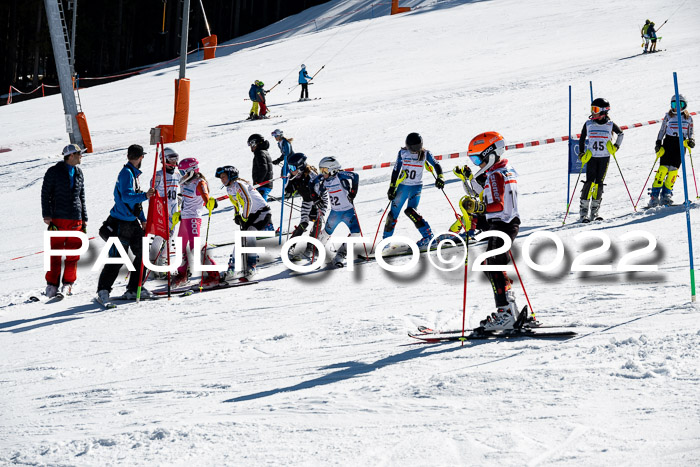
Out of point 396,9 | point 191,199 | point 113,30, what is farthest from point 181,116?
point 113,30

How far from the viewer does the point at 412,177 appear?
412 inches

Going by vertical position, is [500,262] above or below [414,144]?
below

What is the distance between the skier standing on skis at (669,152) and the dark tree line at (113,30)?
137 ft

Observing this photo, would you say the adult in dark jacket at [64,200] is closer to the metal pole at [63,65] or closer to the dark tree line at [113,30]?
the metal pole at [63,65]

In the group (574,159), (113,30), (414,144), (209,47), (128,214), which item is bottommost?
(128,214)

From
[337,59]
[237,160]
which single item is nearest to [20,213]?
[237,160]

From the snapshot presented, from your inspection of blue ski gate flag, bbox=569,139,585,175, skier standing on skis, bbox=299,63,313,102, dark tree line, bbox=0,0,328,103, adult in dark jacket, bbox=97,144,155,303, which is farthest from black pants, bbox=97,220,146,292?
dark tree line, bbox=0,0,328,103

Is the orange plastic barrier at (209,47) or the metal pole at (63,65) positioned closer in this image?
the metal pole at (63,65)

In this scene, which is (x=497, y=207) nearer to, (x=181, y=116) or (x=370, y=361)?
(x=370, y=361)

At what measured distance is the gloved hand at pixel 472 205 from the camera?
6723 millimetres

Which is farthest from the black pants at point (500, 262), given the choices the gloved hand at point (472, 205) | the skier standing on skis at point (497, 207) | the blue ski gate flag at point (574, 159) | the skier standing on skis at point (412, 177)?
the blue ski gate flag at point (574, 159)

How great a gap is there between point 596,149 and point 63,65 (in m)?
15.4

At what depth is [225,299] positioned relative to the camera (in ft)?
30.6

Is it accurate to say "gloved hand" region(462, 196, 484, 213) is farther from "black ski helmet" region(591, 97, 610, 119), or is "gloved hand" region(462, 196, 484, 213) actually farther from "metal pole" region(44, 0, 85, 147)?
"metal pole" region(44, 0, 85, 147)
